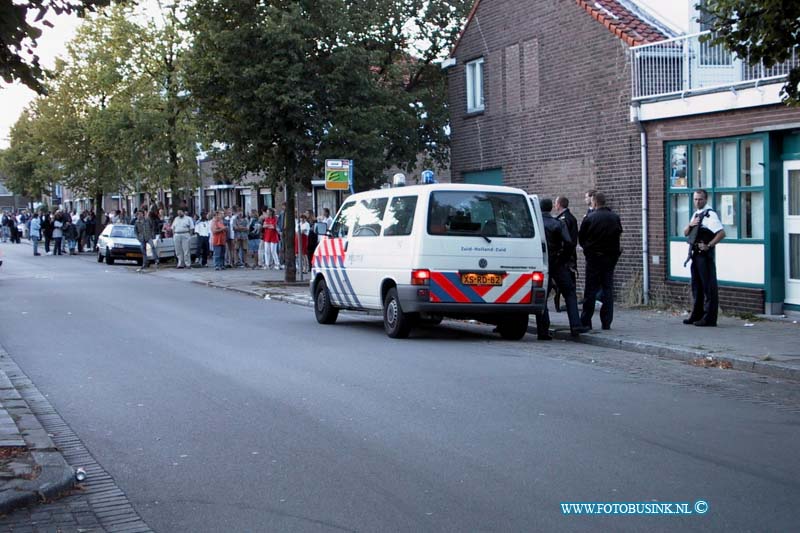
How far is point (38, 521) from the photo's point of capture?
554 cm

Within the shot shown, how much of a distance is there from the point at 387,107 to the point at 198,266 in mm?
13410

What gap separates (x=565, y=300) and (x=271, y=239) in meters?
19.2

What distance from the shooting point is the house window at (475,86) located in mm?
23862

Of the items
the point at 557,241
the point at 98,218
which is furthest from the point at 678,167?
the point at 98,218

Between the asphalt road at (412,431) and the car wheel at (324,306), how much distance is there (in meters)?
1.85

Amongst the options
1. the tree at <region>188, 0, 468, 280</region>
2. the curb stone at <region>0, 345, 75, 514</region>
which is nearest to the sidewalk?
the curb stone at <region>0, 345, 75, 514</region>

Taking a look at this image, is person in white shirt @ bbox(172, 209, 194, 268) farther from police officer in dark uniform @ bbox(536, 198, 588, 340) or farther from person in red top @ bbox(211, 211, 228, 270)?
police officer in dark uniform @ bbox(536, 198, 588, 340)

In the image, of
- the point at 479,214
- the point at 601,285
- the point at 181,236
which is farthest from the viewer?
the point at 181,236

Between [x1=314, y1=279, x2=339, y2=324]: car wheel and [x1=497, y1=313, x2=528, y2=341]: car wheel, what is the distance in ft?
9.20

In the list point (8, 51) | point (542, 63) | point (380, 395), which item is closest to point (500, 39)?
point (542, 63)

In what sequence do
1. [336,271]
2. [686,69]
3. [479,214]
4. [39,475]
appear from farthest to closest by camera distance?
[686,69] → [336,271] → [479,214] → [39,475]

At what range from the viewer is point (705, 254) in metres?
14.3

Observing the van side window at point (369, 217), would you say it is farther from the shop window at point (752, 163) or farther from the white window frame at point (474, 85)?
the white window frame at point (474, 85)

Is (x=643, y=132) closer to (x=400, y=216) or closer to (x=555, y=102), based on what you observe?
(x=555, y=102)
